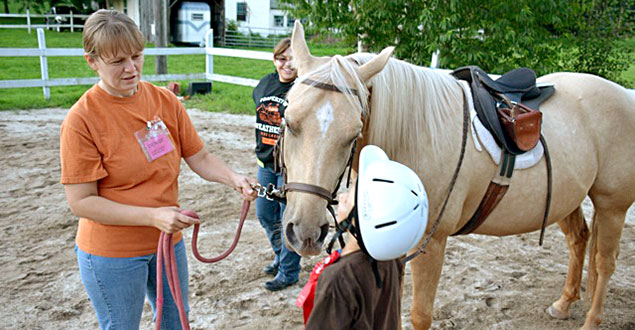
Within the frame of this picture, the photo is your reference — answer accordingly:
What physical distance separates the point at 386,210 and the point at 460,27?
6.87 meters

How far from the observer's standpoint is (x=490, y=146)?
2359 mm

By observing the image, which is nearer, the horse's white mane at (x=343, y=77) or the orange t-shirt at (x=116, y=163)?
the orange t-shirt at (x=116, y=163)

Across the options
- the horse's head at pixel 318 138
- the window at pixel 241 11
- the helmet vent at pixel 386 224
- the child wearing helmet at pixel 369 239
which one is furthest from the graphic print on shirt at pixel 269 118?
the window at pixel 241 11

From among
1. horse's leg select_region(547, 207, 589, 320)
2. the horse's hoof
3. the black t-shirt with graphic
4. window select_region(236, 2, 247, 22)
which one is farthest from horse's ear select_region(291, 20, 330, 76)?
window select_region(236, 2, 247, 22)

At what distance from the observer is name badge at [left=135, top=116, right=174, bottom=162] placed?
1.82 m

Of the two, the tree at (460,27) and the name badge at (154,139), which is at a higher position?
the tree at (460,27)

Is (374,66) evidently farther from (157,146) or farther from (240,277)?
(240,277)

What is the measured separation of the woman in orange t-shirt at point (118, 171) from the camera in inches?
65.9

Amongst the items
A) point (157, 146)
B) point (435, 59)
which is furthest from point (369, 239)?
point (435, 59)

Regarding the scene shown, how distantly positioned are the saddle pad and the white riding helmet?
943 millimetres

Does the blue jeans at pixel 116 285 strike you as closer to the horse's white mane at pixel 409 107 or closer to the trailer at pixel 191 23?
the horse's white mane at pixel 409 107

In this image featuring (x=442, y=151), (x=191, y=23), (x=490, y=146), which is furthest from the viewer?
(x=191, y=23)

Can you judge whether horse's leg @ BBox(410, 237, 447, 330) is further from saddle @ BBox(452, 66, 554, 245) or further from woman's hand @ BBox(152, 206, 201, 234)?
woman's hand @ BBox(152, 206, 201, 234)

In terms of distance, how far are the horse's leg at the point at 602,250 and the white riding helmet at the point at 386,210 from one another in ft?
7.10
